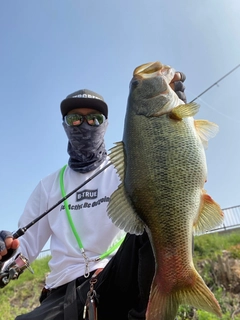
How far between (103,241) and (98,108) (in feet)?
4.72

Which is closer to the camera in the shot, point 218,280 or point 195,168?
point 195,168

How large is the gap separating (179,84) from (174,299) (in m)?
1.30

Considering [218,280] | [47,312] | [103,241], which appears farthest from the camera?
[218,280]

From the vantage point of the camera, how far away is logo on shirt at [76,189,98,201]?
2.92 meters

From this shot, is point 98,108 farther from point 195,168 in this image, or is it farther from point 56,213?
point 195,168

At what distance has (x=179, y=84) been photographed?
2039 mm

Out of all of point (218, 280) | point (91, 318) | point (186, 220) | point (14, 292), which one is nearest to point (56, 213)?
point (91, 318)


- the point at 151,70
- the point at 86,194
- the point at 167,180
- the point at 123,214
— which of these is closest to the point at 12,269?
the point at 86,194

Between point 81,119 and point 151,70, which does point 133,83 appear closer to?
point 151,70

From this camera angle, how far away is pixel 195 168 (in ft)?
5.10

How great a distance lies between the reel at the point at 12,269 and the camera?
2.58 metres

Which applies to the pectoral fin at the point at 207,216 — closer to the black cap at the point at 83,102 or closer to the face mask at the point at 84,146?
the face mask at the point at 84,146

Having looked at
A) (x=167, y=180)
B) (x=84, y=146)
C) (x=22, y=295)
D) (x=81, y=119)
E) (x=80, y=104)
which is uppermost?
(x=80, y=104)

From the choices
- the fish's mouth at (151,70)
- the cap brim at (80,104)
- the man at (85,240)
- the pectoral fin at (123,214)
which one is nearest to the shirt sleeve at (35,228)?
the man at (85,240)
